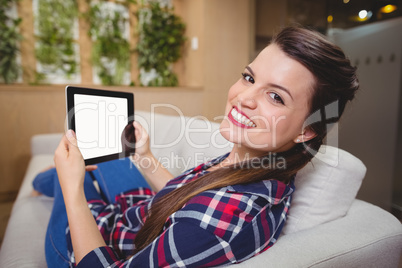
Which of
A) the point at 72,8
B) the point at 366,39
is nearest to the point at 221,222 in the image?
the point at 366,39

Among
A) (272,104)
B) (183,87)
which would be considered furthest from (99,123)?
(183,87)

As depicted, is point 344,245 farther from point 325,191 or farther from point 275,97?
point 275,97

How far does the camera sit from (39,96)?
2.50 meters

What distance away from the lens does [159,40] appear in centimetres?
329

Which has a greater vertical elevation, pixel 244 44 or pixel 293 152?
pixel 244 44

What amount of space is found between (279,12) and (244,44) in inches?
23.9

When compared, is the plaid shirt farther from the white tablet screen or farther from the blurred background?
the blurred background

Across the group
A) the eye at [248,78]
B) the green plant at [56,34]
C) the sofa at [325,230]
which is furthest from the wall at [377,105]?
the green plant at [56,34]

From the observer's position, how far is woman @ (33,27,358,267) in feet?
1.95

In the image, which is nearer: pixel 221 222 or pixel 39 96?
pixel 221 222

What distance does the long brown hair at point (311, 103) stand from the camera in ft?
2.31

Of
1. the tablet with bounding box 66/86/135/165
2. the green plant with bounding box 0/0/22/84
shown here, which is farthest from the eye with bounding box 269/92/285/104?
the green plant with bounding box 0/0/22/84

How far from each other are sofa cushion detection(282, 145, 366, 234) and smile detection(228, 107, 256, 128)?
10.5 inches

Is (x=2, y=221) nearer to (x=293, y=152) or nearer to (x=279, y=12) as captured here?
(x=293, y=152)
